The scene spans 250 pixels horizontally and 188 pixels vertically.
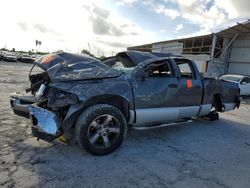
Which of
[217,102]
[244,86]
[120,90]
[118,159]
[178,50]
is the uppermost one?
[178,50]

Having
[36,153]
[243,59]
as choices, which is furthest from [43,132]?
[243,59]

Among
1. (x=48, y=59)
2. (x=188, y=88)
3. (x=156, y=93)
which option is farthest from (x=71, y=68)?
(x=188, y=88)

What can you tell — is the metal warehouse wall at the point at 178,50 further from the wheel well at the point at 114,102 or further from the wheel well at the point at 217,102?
the wheel well at the point at 114,102

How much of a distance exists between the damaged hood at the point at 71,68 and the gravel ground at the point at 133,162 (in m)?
1.30

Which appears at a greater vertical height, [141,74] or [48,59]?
[48,59]

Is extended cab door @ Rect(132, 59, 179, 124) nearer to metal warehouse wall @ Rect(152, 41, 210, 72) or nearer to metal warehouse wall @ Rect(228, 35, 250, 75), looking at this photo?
metal warehouse wall @ Rect(152, 41, 210, 72)

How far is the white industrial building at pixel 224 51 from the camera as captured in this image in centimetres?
2348

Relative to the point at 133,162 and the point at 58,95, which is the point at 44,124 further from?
the point at 133,162

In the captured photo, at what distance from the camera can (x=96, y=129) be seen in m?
4.31

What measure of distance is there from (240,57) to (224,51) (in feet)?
5.21

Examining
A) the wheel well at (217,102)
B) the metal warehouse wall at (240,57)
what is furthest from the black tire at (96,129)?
the metal warehouse wall at (240,57)

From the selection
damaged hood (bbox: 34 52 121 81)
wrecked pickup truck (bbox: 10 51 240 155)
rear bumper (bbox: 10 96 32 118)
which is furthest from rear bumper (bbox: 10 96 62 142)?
damaged hood (bbox: 34 52 121 81)

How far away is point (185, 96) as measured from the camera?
19.0 ft

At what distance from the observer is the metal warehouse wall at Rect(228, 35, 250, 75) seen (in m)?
23.7
